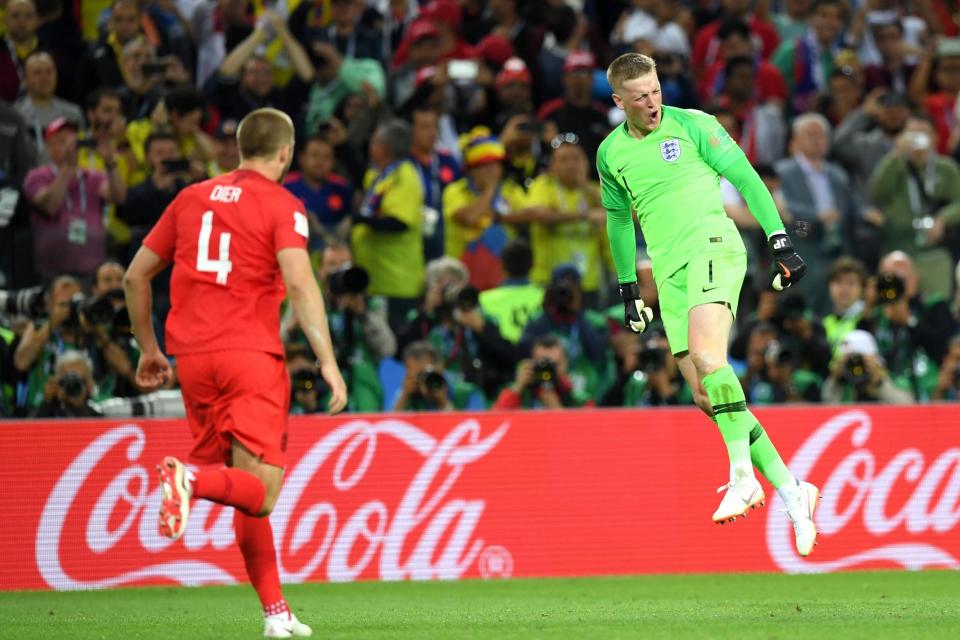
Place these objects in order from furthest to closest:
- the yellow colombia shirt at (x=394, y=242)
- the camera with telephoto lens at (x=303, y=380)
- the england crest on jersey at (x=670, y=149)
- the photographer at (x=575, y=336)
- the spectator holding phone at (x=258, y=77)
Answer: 1. the spectator holding phone at (x=258, y=77)
2. the yellow colombia shirt at (x=394, y=242)
3. the photographer at (x=575, y=336)
4. the camera with telephoto lens at (x=303, y=380)
5. the england crest on jersey at (x=670, y=149)

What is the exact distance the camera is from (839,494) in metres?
12.6

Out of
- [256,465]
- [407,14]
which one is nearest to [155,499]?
[256,465]

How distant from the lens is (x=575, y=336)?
1374 centimetres

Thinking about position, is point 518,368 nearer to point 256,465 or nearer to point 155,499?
point 155,499

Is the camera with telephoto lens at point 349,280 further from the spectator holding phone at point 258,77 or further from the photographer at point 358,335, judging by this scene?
the spectator holding phone at point 258,77

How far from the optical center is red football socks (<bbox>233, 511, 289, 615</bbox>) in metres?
7.45

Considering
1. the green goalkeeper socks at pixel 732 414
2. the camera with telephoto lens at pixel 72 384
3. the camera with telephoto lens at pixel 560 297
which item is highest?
the green goalkeeper socks at pixel 732 414

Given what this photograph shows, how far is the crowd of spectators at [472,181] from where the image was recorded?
1323cm

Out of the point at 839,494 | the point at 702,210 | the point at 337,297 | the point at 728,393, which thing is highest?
the point at 702,210

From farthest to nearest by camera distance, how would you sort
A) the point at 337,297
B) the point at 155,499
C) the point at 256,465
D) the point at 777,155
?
the point at 777,155 < the point at 337,297 < the point at 155,499 < the point at 256,465

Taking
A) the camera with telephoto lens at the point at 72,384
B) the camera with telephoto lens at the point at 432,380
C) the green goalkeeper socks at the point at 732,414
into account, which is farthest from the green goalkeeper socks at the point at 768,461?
the camera with telephoto lens at the point at 72,384

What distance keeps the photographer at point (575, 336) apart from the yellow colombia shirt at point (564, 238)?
111 centimetres

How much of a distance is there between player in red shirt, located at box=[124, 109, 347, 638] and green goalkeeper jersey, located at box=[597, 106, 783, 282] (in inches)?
91.8

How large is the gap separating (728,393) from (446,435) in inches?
154
